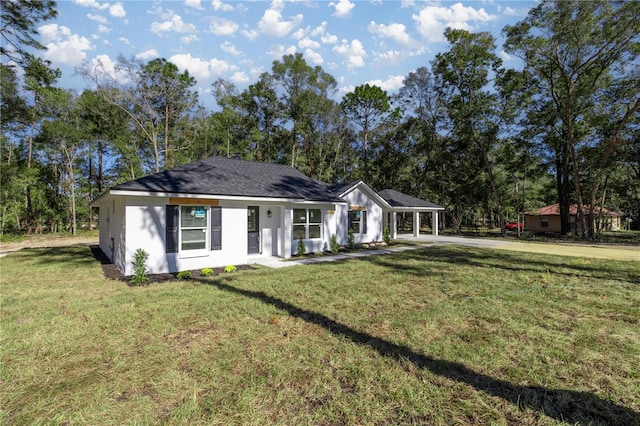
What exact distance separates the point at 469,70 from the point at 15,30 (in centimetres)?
2932

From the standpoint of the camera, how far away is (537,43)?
2036 cm

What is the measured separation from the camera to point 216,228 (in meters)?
9.75

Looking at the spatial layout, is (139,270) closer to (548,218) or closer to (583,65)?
(583,65)

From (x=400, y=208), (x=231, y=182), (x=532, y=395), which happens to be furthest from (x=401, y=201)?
(x=532, y=395)

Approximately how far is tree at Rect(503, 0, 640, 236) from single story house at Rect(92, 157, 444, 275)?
20367mm

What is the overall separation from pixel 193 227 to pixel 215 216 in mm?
772

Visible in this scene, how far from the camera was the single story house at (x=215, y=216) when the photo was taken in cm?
860

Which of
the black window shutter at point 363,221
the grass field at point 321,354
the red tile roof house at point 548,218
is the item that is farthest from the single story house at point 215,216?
the red tile roof house at point 548,218

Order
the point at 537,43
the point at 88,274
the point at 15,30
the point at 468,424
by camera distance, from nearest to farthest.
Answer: the point at 468,424 → the point at 88,274 → the point at 15,30 → the point at 537,43

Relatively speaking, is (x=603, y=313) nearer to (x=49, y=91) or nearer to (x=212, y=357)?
(x=212, y=357)

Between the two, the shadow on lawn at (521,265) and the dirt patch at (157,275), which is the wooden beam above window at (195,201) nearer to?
the dirt patch at (157,275)

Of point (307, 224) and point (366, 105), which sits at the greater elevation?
point (366, 105)

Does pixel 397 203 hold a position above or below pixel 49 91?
below

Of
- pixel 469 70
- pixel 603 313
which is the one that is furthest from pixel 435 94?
pixel 603 313
